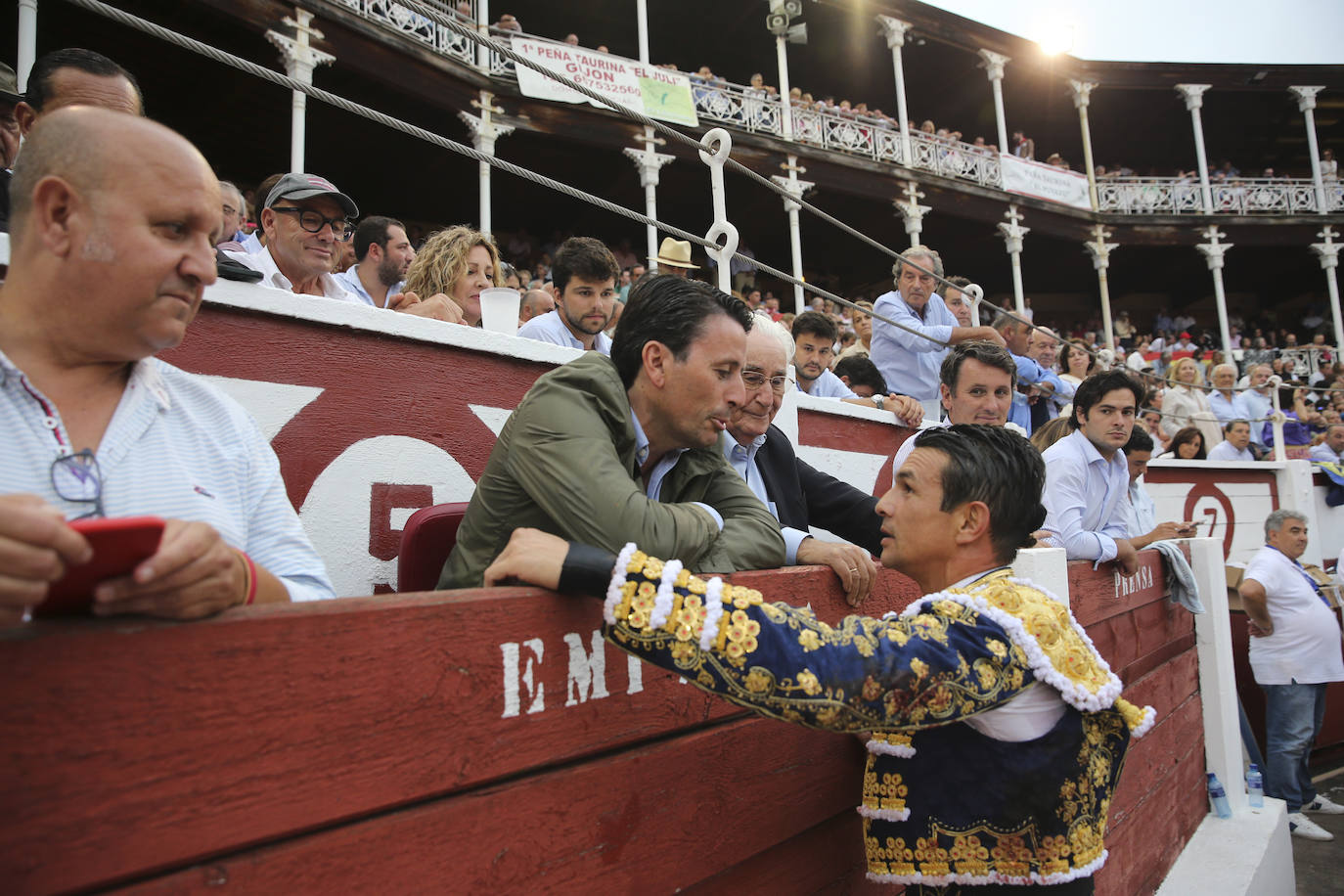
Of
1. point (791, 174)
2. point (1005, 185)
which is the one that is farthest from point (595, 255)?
point (1005, 185)

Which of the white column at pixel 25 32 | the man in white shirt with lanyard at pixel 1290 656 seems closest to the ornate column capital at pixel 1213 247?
the man in white shirt with lanyard at pixel 1290 656

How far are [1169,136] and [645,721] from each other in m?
29.3

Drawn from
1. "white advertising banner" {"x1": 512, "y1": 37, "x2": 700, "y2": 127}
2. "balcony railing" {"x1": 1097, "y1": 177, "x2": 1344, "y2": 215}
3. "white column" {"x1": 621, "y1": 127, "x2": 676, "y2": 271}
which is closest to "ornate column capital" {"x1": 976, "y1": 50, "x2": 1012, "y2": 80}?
"balcony railing" {"x1": 1097, "y1": 177, "x2": 1344, "y2": 215}

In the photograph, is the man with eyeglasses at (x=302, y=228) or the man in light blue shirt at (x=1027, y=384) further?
the man in light blue shirt at (x=1027, y=384)

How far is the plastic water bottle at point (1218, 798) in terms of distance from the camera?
4.35 meters

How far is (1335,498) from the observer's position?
442 inches

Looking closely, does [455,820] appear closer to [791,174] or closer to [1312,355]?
[791,174]

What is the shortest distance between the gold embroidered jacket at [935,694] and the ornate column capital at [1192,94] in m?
25.1

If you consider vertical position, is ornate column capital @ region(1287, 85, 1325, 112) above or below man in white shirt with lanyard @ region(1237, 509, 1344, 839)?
above

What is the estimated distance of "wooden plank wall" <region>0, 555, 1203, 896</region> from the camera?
72 centimetres

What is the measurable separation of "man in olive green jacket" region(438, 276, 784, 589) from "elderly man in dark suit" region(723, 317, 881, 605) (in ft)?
1.64

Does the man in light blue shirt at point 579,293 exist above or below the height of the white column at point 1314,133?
below

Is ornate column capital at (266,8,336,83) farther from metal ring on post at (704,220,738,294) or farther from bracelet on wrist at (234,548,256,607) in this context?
bracelet on wrist at (234,548,256,607)

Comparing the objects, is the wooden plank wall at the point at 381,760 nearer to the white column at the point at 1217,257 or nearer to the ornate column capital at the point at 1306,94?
the white column at the point at 1217,257
